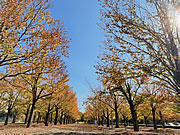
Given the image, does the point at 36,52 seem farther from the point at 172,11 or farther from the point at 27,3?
the point at 172,11

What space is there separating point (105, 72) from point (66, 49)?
3811 millimetres

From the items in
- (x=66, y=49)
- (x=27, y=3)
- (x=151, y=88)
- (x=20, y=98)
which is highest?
(x=27, y=3)

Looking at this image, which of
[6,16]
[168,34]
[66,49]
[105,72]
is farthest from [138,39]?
[6,16]

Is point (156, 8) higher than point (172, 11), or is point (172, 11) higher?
point (156, 8)

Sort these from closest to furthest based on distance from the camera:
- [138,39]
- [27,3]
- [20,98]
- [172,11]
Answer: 1. [172,11]
2. [138,39]
3. [27,3]
4. [20,98]

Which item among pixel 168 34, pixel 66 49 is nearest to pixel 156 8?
pixel 168 34

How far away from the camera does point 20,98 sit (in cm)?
2967

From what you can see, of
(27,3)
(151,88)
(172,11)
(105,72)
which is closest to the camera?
(172,11)

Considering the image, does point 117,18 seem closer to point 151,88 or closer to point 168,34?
point 168,34

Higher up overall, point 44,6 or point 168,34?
point 44,6

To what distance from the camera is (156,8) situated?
20.9ft

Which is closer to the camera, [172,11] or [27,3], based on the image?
[172,11]

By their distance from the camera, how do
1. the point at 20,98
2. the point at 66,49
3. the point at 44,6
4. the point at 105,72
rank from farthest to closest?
the point at 20,98, the point at 66,49, the point at 105,72, the point at 44,6

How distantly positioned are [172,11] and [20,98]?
34.5 metres
